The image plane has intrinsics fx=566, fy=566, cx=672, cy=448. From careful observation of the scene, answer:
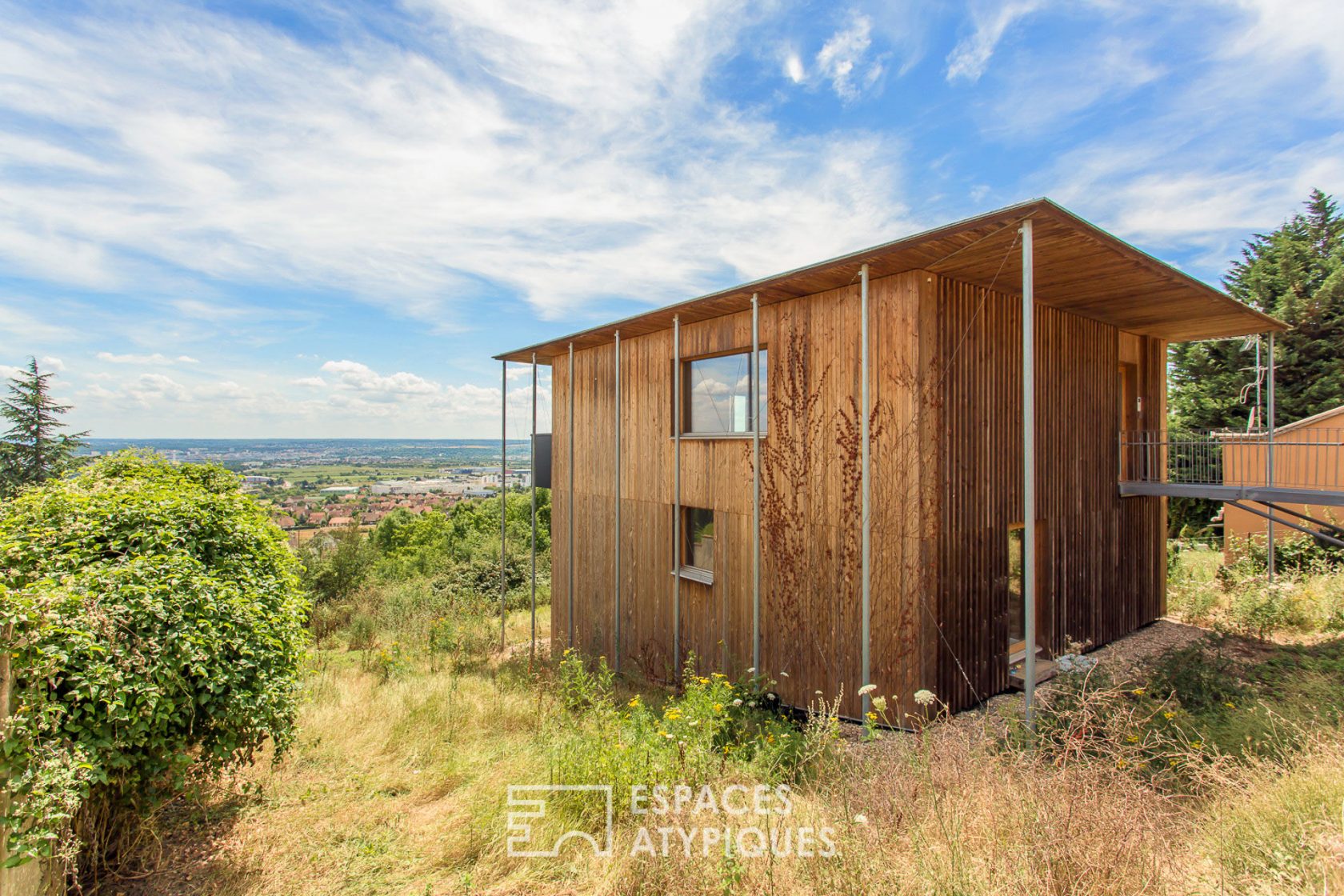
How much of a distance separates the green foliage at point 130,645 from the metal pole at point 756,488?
4461 mm

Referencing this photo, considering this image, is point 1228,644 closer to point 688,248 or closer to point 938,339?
point 938,339

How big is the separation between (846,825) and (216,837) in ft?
12.3

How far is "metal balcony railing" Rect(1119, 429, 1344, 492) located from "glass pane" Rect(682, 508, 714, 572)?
677 centimetres

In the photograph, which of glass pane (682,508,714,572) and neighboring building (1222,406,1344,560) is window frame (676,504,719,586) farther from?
neighboring building (1222,406,1344,560)

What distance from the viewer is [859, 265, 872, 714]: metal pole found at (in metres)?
5.66

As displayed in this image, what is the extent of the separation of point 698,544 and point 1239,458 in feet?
37.3

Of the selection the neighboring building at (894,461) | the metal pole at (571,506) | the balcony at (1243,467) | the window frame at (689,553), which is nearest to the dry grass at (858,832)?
the neighboring building at (894,461)

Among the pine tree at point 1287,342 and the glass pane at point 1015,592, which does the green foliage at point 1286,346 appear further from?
the glass pane at point 1015,592

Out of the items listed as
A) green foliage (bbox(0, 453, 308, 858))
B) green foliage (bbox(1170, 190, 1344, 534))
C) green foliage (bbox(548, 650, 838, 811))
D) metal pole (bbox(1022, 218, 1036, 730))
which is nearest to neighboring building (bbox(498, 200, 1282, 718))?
metal pole (bbox(1022, 218, 1036, 730))

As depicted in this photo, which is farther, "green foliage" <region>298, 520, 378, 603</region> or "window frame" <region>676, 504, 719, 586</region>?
"green foliage" <region>298, 520, 378, 603</region>

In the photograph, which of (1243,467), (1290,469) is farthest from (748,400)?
(1243,467)

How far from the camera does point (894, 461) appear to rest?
19.8ft

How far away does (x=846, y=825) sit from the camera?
272 cm

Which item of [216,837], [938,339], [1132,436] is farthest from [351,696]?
[1132,436]
